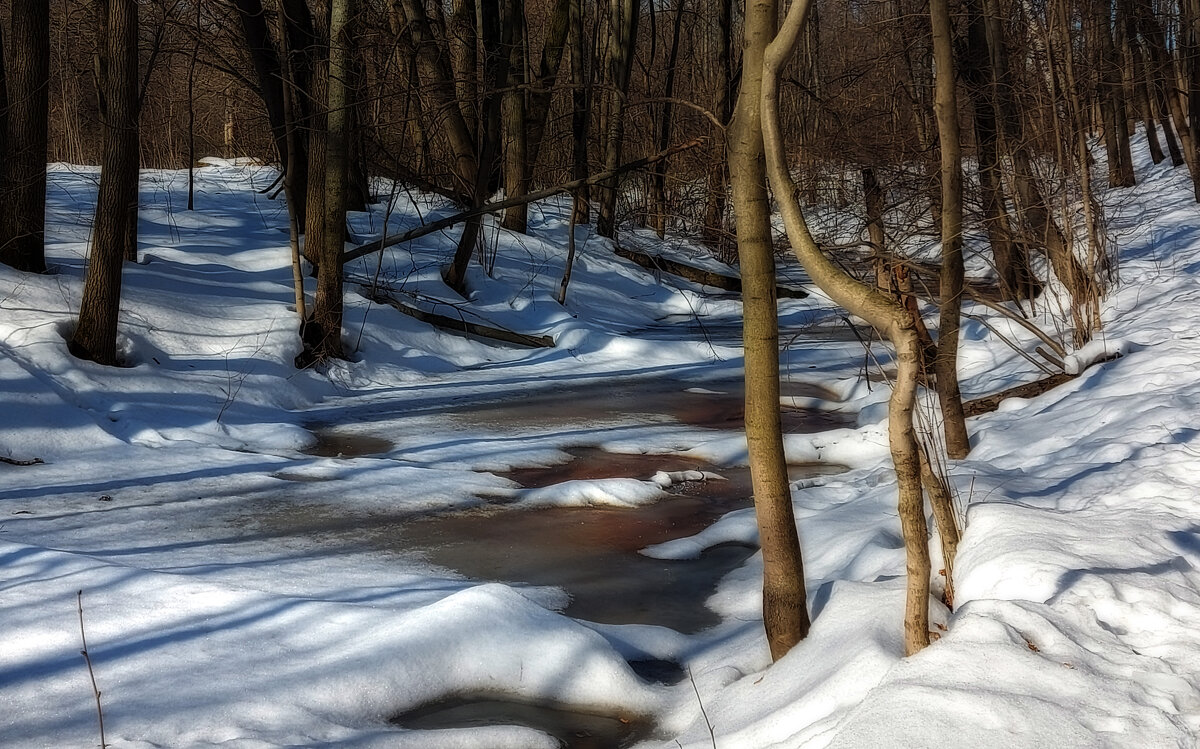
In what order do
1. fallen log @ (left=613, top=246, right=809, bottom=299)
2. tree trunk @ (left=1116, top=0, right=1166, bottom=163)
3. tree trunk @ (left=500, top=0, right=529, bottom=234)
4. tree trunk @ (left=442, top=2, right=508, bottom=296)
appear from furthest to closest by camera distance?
tree trunk @ (left=1116, top=0, right=1166, bottom=163) → fallen log @ (left=613, top=246, right=809, bottom=299) → tree trunk @ (left=500, top=0, right=529, bottom=234) → tree trunk @ (left=442, top=2, right=508, bottom=296)

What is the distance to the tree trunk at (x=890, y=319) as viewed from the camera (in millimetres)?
3367

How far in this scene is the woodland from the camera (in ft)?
12.0

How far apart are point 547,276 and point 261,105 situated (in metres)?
5.79

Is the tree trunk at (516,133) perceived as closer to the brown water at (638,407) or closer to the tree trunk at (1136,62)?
the brown water at (638,407)

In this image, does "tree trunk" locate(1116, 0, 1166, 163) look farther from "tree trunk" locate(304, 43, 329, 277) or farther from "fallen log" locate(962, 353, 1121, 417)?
"tree trunk" locate(304, 43, 329, 277)

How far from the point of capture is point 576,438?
9.07 m

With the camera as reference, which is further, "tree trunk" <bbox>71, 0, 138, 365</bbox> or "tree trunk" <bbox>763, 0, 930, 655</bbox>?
"tree trunk" <bbox>71, 0, 138, 365</bbox>

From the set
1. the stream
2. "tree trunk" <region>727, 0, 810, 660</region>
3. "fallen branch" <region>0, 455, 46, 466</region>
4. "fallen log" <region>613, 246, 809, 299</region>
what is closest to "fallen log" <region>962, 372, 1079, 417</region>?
the stream

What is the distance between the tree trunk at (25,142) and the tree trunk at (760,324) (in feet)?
27.0

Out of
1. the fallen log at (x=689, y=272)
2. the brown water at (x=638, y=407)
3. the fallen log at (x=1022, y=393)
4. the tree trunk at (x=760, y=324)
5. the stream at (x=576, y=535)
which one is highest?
the tree trunk at (x=760, y=324)

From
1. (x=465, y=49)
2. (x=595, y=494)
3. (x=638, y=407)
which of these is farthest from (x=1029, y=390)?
(x=465, y=49)

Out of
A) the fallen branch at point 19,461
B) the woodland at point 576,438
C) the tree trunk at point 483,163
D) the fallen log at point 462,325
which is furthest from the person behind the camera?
the fallen log at point 462,325

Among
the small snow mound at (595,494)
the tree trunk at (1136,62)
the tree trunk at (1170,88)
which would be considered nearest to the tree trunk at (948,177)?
the small snow mound at (595,494)

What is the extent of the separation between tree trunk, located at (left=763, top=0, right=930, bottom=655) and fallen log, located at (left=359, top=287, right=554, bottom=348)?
9.69m
